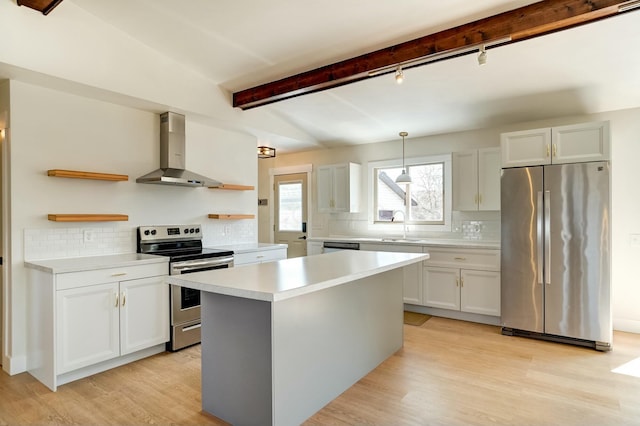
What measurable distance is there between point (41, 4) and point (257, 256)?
2.88 metres

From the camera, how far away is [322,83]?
11.8 feet

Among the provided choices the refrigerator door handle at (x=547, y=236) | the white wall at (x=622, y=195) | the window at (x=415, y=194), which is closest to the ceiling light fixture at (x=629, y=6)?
the refrigerator door handle at (x=547, y=236)

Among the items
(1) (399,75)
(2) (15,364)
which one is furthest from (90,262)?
(1) (399,75)

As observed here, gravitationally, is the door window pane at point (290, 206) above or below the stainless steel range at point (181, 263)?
above

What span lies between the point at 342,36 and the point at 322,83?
558 millimetres

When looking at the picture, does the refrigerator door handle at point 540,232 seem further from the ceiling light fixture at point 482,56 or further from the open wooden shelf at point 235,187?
the open wooden shelf at point 235,187

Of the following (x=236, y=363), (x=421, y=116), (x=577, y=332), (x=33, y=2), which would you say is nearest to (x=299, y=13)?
(x=33, y=2)

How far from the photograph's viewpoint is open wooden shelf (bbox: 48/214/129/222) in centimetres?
306

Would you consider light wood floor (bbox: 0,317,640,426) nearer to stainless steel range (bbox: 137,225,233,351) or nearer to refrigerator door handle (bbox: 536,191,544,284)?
stainless steel range (bbox: 137,225,233,351)

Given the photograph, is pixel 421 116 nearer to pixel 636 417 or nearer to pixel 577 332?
pixel 577 332

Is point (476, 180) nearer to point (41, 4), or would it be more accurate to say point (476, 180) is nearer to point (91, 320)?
point (91, 320)

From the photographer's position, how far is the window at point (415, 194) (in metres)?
4.98

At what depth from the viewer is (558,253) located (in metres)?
3.58

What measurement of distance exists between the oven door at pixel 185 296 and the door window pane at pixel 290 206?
268cm
